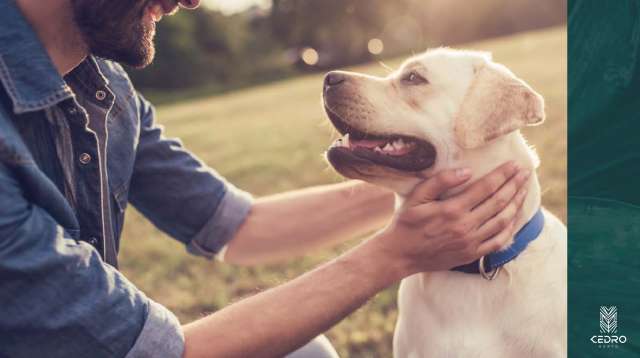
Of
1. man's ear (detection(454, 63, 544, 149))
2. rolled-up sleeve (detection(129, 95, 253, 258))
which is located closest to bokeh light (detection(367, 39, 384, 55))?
rolled-up sleeve (detection(129, 95, 253, 258))

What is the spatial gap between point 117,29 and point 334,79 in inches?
36.5

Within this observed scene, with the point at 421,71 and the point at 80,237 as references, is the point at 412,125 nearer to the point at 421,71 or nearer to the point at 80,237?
the point at 421,71

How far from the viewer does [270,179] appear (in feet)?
29.0

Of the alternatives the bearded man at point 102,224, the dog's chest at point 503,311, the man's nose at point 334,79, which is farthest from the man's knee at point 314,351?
the man's nose at point 334,79

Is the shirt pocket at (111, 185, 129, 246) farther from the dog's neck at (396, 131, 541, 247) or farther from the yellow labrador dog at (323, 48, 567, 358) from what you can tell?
the dog's neck at (396, 131, 541, 247)

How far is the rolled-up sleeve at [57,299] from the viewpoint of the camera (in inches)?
78.2

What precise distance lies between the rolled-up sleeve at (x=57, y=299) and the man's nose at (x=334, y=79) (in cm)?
127

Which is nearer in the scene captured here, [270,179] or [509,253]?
[509,253]

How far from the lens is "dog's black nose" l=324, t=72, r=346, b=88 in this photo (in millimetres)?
3045

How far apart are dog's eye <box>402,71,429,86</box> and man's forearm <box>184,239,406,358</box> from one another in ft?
3.14
